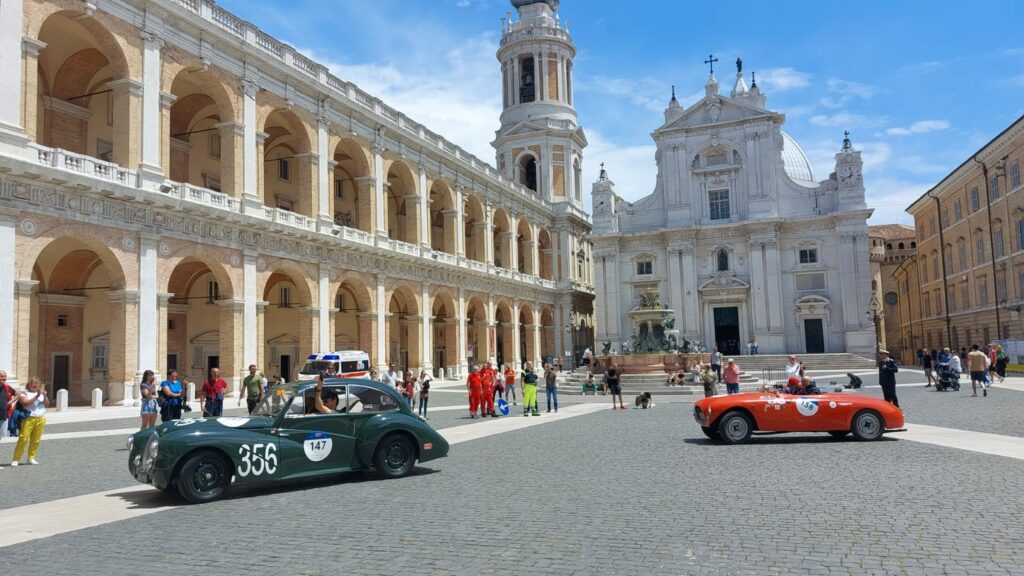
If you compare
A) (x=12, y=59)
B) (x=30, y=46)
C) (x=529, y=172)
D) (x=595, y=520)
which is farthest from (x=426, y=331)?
(x=595, y=520)

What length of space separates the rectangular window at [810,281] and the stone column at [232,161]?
132 feet

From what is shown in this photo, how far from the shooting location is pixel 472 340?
52.9 m

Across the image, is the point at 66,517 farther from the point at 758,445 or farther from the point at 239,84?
the point at 239,84

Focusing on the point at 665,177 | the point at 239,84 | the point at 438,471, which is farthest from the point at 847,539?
the point at 665,177

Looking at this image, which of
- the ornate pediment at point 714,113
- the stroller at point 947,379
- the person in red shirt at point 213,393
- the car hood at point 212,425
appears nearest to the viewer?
the car hood at point 212,425

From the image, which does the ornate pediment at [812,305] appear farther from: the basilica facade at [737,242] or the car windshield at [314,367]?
the car windshield at [314,367]

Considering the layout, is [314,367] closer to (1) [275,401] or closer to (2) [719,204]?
(1) [275,401]

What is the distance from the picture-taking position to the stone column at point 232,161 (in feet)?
96.0

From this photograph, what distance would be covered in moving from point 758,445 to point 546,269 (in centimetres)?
4956

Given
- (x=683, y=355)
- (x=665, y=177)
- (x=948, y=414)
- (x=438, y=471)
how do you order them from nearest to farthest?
1. (x=438, y=471)
2. (x=948, y=414)
3. (x=683, y=355)
4. (x=665, y=177)

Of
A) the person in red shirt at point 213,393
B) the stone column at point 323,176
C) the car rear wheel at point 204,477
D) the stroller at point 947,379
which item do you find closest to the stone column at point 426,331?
the stone column at point 323,176

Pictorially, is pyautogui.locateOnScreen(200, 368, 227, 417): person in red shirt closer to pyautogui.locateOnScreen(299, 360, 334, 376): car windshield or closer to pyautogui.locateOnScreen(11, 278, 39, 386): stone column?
pyautogui.locateOnScreen(11, 278, 39, 386): stone column

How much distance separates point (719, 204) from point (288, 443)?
51348 mm

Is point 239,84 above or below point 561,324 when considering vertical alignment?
above
